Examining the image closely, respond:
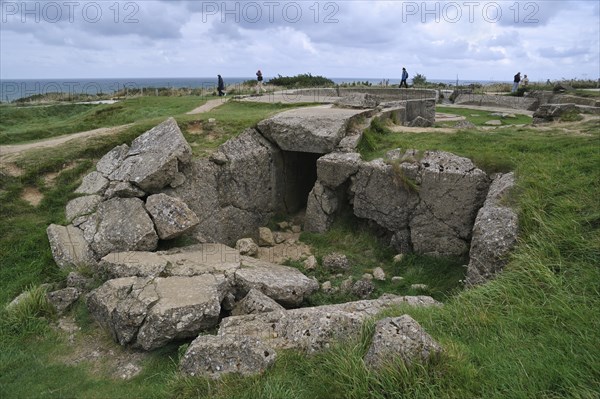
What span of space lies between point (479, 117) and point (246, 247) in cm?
1541

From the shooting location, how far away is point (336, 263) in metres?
9.70

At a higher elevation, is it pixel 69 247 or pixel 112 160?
pixel 112 160

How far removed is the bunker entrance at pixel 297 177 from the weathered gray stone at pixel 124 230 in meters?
5.06

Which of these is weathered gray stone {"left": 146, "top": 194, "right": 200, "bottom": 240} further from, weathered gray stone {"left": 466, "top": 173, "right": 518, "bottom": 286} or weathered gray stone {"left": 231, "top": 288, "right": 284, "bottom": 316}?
weathered gray stone {"left": 466, "top": 173, "right": 518, "bottom": 286}

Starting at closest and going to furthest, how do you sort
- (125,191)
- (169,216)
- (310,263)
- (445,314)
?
(445,314) → (169,216) → (125,191) → (310,263)

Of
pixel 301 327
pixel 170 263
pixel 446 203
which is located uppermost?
pixel 446 203

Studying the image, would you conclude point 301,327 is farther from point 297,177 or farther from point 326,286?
point 297,177

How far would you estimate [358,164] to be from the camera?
419 inches

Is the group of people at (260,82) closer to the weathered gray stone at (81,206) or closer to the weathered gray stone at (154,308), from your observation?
the weathered gray stone at (81,206)

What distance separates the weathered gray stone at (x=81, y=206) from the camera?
363 inches

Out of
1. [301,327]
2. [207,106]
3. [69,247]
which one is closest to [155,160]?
[69,247]

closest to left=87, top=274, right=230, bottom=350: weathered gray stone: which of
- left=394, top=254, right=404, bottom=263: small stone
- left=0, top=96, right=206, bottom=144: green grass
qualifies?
left=394, top=254, right=404, bottom=263: small stone

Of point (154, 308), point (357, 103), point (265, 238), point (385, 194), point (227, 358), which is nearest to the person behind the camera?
point (227, 358)

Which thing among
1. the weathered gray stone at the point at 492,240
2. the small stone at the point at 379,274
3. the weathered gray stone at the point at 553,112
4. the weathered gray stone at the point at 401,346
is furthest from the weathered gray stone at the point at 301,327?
the weathered gray stone at the point at 553,112
